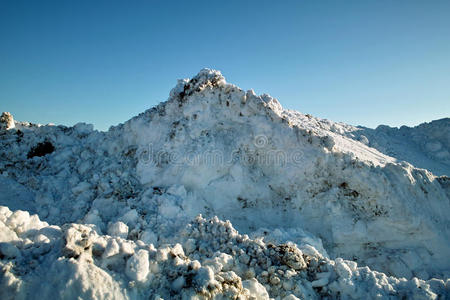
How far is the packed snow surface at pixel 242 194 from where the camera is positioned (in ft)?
14.0

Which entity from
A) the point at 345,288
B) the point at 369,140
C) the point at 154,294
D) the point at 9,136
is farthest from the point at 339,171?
the point at 369,140

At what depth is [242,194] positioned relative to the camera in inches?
292

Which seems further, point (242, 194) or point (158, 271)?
point (242, 194)

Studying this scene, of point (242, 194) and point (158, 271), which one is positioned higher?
point (242, 194)

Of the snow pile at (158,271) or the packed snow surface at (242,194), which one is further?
the packed snow surface at (242,194)

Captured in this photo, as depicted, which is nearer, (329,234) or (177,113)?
(329,234)

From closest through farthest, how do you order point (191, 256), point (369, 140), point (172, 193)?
point (191, 256) → point (172, 193) → point (369, 140)

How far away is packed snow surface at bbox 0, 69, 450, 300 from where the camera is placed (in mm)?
4277

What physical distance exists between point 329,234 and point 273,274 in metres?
3.69

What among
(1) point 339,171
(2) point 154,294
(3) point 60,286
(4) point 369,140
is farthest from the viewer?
(4) point 369,140

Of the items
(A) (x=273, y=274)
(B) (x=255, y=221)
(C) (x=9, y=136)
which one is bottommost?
(A) (x=273, y=274)

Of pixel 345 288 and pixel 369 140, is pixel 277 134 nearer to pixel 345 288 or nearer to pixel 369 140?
pixel 345 288

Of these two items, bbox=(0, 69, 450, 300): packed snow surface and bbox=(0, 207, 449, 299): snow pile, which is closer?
bbox=(0, 207, 449, 299): snow pile

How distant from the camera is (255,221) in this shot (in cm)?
713
